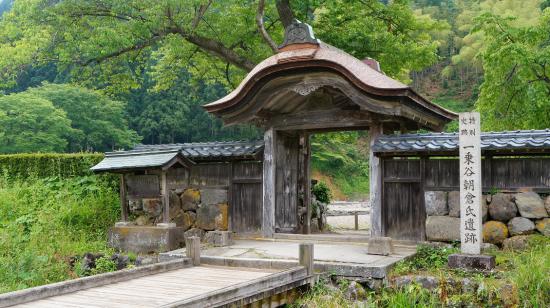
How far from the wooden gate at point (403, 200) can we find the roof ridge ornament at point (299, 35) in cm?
291

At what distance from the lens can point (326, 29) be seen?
1788cm

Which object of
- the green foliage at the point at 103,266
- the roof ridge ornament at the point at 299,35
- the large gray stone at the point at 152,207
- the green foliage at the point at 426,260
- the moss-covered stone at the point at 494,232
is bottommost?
the green foliage at the point at 103,266

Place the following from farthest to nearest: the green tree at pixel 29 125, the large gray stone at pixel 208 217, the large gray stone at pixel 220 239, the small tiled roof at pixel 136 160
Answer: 1. the green tree at pixel 29 125
2. the large gray stone at pixel 208 217
3. the small tiled roof at pixel 136 160
4. the large gray stone at pixel 220 239

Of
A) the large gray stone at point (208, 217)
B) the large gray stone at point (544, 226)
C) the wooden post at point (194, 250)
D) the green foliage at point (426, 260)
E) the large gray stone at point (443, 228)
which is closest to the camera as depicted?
the green foliage at point (426, 260)

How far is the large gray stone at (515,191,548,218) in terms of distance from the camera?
928 centimetres

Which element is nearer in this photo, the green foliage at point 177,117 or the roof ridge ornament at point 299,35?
the roof ridge ornament at point 299,35

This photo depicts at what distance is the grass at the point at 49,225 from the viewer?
11156 millimetres

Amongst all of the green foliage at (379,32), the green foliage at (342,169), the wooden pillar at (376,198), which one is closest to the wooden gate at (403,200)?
the wooden pillar at (376,198)

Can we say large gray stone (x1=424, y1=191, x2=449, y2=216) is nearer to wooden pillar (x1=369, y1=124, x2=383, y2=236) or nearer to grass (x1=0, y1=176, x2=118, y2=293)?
wooden pillar (x1=369, y1=124, x2=383, y2=236)

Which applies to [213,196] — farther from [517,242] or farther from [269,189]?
[517,242]

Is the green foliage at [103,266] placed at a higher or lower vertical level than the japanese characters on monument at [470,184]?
lower

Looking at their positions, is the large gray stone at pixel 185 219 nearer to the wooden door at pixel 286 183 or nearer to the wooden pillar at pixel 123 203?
the wooden pillar at pixel 123 203

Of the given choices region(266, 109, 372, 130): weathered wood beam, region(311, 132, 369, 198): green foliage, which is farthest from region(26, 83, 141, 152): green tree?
region(266, 109, 372, 130): weathered wood beam

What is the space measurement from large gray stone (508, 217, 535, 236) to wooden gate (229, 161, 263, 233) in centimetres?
527
